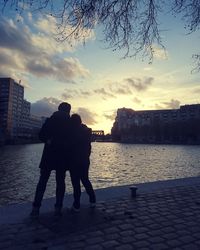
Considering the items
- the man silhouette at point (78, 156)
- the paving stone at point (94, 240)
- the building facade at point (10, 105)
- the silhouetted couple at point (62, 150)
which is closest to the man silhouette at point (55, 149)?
the silhouetted couple at point (62, 150)

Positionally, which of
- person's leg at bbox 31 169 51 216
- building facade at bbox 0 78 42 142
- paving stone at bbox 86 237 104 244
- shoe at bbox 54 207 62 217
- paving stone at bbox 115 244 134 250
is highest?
building facade at bbox 0 78 42 142

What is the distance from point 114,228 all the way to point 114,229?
59 mm

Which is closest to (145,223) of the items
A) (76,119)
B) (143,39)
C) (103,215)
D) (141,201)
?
(103,215)

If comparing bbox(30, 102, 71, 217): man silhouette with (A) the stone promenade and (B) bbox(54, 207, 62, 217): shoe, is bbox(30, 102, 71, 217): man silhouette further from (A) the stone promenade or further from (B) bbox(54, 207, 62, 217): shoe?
(A) the stone promenade

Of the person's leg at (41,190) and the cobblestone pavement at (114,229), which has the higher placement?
the person's leg at (41,190)

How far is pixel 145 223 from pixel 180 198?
2780 millimetres

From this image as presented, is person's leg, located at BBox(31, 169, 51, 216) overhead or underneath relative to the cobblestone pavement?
overhead

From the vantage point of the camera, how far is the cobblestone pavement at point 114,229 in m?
5.03

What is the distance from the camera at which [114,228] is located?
5871 millimetres

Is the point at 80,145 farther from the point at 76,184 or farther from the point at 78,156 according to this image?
the point at 76,184

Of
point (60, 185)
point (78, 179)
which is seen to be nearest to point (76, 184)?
point (78, 179)

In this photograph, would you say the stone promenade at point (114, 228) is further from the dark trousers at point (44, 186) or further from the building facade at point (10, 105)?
the building facade at point (10, 105)

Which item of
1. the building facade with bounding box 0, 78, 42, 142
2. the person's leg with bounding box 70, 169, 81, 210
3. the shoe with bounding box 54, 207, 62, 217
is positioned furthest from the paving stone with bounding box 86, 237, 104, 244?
the building facade with bounding box 0, 78, 42, 142

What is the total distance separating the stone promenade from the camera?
5.03 meters
